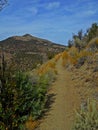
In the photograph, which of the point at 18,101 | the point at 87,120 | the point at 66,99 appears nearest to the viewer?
the point at 87,120

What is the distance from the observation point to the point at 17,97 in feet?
43.5

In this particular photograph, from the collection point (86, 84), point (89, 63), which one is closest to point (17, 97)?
point (86, 84)

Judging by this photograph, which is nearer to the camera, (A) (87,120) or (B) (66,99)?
(A) (87,120)

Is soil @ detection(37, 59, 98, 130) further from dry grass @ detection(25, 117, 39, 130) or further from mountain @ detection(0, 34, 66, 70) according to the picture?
mountain @ detection(0, 34, 66, 70)

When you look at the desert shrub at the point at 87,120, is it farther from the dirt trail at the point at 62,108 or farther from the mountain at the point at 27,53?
the mountain at the point at 27,53

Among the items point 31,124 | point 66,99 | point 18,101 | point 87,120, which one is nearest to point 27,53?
point 66,99

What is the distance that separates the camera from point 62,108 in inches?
535

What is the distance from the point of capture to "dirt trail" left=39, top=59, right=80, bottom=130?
12.0m

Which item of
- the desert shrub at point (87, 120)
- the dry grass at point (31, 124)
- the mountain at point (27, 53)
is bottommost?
the dry grass at point (31, 124)

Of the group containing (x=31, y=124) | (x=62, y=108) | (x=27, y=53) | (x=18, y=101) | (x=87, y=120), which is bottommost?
(x=31, y=124)

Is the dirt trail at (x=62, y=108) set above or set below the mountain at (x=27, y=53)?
below

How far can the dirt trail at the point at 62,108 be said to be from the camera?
12.0 m

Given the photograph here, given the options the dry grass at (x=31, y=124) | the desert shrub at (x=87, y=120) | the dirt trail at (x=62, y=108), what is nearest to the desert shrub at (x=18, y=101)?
the dry grass at (x=31, y=124)

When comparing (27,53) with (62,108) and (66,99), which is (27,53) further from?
(62,108)
